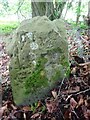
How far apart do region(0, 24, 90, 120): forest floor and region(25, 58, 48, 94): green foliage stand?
0.54 ft

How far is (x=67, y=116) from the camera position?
314cm

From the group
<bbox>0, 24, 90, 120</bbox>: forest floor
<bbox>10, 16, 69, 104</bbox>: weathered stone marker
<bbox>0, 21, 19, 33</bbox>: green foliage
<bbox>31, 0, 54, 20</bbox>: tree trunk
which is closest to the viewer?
<bbox>0, 24, 90, 120</bbox>: forest floor

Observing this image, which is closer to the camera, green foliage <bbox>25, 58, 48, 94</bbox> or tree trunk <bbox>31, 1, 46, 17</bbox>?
green foliage <bbox>25, 58, 48, 94</bbox>

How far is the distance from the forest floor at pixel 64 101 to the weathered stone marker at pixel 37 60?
13 centimetres

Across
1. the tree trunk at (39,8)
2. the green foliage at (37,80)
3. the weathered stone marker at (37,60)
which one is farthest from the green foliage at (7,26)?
the green foliage at (37,80)

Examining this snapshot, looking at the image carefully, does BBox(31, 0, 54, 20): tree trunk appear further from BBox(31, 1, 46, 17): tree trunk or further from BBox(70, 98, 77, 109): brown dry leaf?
BBox(70, 98, 77, 109): brown dry leaf

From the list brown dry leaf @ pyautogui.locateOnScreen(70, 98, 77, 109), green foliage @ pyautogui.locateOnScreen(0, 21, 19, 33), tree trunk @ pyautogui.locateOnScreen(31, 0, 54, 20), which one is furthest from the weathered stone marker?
green foliage @ pyautogui.locateOnScreen(0, 21, 19, 33)

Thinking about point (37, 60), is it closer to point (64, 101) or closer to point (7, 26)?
point (64, 101)

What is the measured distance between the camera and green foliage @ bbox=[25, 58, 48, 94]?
3.51 metres

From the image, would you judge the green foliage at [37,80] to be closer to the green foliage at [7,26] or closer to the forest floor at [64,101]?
the forest floor at [64,101]

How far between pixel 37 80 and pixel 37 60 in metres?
0.25

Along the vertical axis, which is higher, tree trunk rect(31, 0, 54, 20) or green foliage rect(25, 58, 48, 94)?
tree trunk rect(31, 0, 54, 20)

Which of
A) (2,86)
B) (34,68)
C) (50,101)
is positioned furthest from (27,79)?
(2,86)

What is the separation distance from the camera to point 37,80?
354 centimetres
